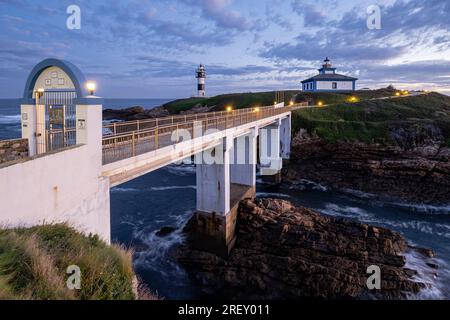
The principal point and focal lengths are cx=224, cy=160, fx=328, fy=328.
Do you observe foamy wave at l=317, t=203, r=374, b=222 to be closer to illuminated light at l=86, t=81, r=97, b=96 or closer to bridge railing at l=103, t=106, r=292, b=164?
bridge railing at l=103, t=106, r=292, b=164

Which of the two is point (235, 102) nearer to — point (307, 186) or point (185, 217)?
point (307, 186)

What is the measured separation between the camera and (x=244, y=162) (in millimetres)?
29750

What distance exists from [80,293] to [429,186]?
114 ft

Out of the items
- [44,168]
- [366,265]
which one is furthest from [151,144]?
[366,265]

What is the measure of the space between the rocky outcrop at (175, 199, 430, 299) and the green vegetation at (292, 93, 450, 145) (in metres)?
21.4

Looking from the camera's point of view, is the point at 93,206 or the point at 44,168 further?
the point at 93,206

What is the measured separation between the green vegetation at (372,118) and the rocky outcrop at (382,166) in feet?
4.43

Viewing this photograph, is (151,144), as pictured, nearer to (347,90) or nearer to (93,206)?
(93,206)

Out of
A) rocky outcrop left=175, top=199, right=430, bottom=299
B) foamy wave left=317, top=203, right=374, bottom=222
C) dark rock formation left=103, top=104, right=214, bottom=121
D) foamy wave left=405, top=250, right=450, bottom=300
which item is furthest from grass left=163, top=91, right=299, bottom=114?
foamy wave left=405, top=250, right=450, bottom=300

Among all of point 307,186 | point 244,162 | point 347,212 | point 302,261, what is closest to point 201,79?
point 307,186

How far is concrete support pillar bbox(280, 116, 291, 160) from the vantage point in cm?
4084

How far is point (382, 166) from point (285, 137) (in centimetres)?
1181

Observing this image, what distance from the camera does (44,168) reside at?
327 inches
